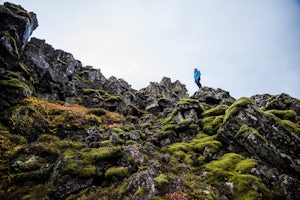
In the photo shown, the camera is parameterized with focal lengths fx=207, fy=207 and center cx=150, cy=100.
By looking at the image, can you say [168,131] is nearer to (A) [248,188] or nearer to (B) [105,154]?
(B) [105,154]

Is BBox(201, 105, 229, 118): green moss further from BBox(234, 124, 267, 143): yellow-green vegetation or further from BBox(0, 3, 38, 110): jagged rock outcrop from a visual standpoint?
BBox(0, 3, 38, 110): jagged rock outcrop

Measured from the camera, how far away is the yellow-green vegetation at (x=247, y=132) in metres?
18.3

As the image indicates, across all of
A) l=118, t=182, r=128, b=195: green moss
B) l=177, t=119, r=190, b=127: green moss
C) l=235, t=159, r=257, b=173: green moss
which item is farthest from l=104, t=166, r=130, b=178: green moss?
l=177, t=119, r=190, b=127: green moss

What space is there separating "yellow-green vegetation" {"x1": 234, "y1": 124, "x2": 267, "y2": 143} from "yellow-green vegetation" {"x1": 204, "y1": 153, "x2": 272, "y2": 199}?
2224 millimetres

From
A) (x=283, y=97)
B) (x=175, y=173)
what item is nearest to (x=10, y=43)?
(x=175, y=173)

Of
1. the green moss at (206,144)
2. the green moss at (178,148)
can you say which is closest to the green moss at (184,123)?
the green moss at (206,144)

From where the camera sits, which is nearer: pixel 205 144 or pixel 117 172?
pixel 117 172

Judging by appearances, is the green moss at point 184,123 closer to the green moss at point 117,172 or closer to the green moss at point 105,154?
the green moss at point 105,154

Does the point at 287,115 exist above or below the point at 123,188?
above

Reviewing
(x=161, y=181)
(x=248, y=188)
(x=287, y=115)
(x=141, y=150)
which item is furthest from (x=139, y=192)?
(x=287, y=115)

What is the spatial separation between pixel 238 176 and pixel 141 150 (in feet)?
27.2

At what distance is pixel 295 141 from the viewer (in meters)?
18.1

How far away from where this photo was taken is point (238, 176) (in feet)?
48.6

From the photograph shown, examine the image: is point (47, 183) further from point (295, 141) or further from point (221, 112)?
point (221, 112)
